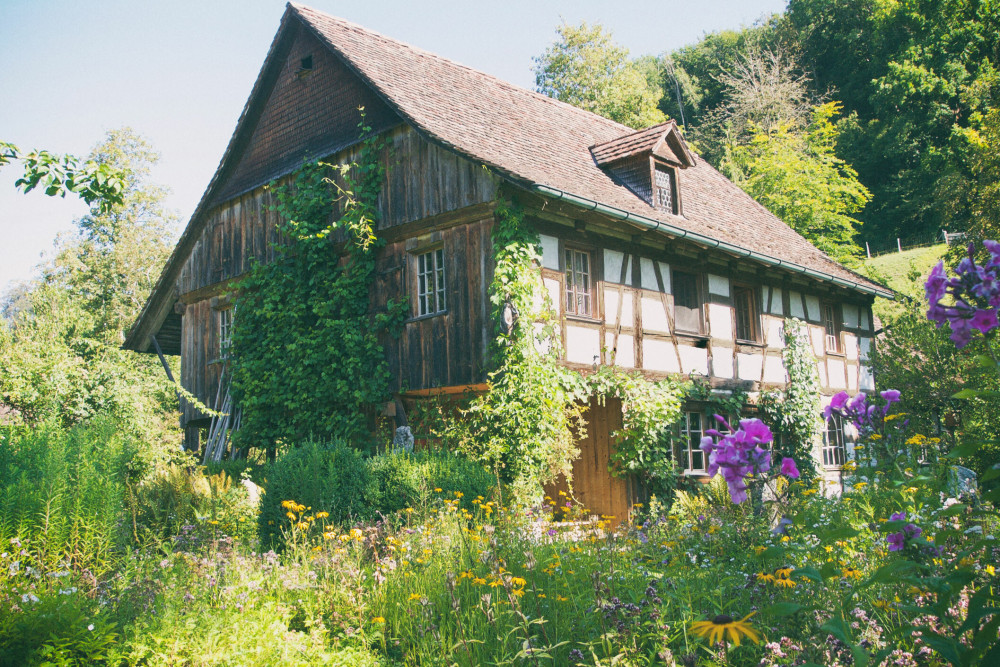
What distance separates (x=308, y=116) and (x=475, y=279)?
18.5 ft

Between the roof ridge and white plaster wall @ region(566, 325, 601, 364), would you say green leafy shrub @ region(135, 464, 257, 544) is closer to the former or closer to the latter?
white plaster wall @ region(566, 325, 601, 364)

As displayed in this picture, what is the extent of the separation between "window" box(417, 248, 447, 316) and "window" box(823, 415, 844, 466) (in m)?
9.71

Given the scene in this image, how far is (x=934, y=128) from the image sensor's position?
35.5 metres

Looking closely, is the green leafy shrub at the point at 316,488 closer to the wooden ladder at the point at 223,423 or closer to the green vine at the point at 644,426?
the green vine at the point at 644,426

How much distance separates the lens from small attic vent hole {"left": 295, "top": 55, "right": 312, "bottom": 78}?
1504 centimetres

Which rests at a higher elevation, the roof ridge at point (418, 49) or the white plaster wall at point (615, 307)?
the roof ridge at point (418, 49)

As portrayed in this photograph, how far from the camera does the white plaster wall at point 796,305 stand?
1675cm

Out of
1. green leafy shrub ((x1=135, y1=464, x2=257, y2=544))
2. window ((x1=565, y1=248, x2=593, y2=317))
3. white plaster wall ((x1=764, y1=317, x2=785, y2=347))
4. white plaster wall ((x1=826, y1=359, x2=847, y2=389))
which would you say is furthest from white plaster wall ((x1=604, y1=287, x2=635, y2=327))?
white plaster wall ((x1=826, y1=359, x2=847, y2=389))

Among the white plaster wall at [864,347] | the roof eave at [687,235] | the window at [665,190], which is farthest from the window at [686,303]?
the white plaster wall at [864,347]

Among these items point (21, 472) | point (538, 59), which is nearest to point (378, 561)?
point (21, 472)

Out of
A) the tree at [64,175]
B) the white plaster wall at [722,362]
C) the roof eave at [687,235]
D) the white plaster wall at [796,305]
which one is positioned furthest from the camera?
the white plaster wall at [796,305]

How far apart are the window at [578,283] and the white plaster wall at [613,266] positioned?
0.99ft

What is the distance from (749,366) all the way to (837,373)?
3.73 meters

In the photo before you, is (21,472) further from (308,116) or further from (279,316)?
(308,116)
